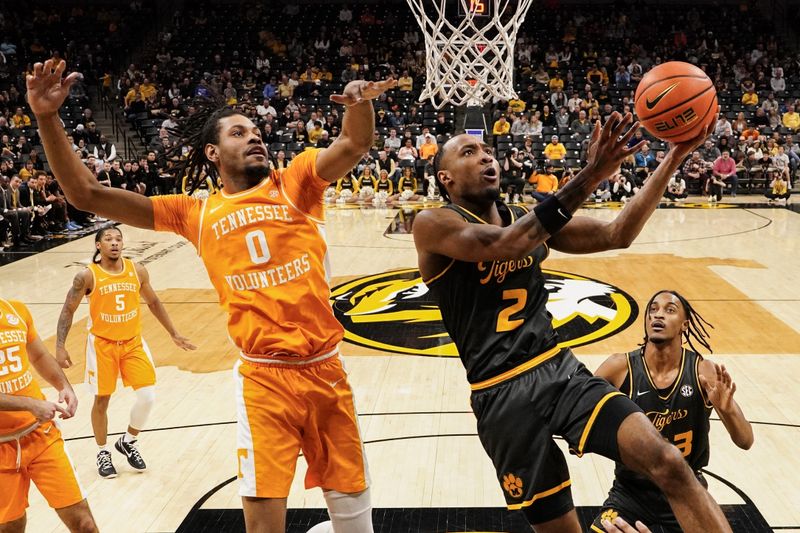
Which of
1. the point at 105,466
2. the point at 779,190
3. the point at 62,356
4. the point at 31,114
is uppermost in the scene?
the point at 31,114

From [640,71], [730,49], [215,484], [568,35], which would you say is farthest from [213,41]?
[215,484]

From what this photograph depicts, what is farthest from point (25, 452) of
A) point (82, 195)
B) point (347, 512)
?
point (347, 512)

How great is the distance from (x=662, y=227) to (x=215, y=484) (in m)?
11.7

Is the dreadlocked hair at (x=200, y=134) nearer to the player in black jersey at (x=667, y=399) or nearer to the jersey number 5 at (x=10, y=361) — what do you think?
the jersey number 5 at (x=10, y=361)

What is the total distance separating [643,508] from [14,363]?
2.89 metres

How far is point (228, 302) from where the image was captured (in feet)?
10.7

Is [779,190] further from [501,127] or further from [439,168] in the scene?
[439,168]

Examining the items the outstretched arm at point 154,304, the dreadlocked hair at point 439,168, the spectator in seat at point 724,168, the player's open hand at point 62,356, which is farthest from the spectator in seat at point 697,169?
the dreadlocked hair at point 439,168

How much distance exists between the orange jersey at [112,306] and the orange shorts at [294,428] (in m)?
2.31

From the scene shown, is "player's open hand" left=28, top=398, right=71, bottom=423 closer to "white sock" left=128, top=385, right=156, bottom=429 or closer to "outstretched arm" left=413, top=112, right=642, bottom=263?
"white sock" left=128, top=385, right=156, bottom=429

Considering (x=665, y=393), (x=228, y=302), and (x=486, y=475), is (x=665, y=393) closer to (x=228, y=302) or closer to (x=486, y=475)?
(x=486, y=475)

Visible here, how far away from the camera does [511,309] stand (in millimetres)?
3139

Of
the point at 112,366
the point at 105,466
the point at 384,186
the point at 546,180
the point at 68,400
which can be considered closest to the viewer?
the point at 68,400

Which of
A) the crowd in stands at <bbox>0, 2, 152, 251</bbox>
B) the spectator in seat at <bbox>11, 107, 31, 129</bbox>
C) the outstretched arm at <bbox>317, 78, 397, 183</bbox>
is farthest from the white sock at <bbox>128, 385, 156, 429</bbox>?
the spectator in seat at <bbox>11, 107, 31, 129</bbox>
